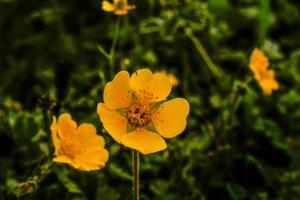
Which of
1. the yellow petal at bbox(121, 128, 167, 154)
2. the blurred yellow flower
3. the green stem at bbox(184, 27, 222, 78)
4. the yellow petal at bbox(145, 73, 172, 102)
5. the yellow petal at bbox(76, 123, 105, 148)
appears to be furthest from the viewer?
the green stem at bbox(184, 27, 222, 78)

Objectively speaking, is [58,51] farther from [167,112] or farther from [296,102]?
[167,112]

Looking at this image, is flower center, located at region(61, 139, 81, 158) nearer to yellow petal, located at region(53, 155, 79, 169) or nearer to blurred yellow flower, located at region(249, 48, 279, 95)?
yellow petal, located at region(53, 155, 79, 169)

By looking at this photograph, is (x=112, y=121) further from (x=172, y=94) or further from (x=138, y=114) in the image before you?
(x=172, y=94)

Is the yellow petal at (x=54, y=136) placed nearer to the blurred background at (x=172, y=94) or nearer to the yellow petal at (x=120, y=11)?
the blurred background at (x=172, y=94)

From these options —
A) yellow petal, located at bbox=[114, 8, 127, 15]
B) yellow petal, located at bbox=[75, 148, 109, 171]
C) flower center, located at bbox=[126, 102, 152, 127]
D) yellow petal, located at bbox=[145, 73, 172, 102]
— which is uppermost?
yellow petal, located at bbox=[145, 73, 172, 102]

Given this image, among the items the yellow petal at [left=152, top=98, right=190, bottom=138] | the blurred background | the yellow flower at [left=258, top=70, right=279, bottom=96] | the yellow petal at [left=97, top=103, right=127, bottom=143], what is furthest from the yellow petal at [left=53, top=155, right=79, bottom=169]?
the yellow flower at [left=258, top=70, right=279, bottom=96]

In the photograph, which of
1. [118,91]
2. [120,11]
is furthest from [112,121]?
[120,11]

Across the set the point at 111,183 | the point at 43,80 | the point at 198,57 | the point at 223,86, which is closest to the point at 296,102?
the point at 223,86
